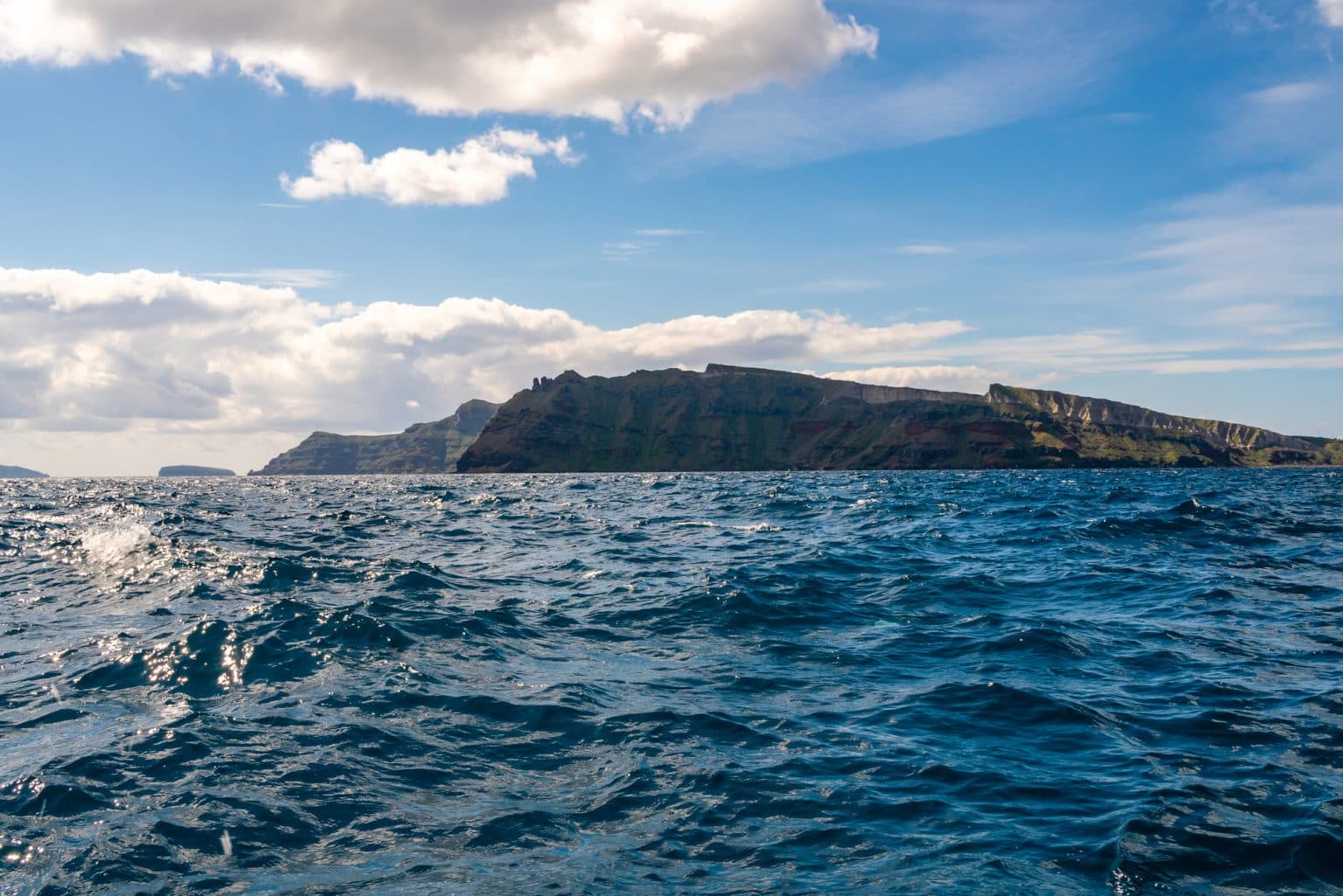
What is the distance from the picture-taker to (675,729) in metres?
13.2

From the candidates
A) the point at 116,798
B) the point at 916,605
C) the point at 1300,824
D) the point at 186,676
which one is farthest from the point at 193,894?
the point at 916,605

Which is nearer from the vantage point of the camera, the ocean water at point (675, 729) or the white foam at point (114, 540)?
the ocean water at point (675, 729)

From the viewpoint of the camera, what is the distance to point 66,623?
20766 mm

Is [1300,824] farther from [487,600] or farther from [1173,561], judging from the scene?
[1173,561]

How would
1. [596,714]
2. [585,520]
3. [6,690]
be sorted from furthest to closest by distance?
[585,520], [6,690], [596,714]

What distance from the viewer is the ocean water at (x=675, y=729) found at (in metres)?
8.83

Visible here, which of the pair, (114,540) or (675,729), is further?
(114,540)

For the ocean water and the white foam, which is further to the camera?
the white foam

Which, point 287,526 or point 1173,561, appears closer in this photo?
point 1173,561

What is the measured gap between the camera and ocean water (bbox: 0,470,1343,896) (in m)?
8.83

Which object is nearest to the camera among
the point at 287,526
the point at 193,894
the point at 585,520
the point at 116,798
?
the point at 193,894

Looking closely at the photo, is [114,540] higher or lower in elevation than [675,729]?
lower

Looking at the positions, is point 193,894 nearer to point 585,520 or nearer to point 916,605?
point 916,605

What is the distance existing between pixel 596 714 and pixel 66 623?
1563cm
